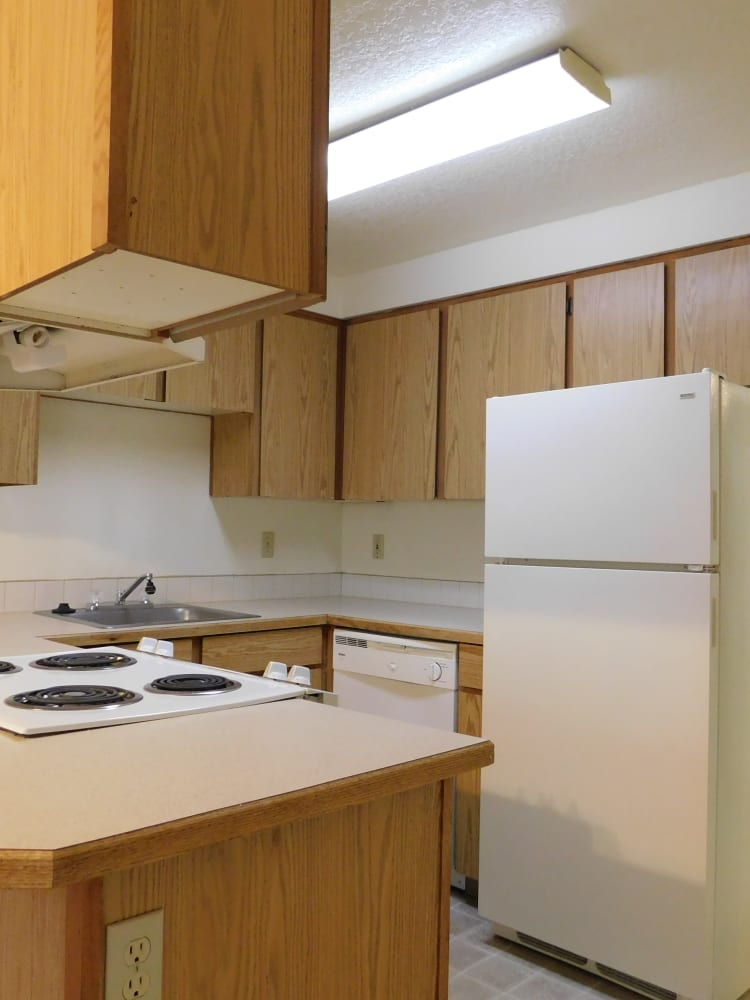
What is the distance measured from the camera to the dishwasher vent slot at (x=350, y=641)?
3.16 m

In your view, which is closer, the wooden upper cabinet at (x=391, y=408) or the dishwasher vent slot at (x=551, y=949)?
the dishwasher vent slot at (x=551, y=949)

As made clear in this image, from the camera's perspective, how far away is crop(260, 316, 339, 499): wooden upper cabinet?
358cm

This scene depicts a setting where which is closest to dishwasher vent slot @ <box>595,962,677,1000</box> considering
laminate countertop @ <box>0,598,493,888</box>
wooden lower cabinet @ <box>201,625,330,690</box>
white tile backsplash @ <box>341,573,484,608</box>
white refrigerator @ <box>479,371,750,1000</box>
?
white refrigerator @ <box>479,371,750,1000</box>

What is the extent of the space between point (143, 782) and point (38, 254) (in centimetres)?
68

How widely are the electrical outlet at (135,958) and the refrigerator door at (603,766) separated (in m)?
1.57

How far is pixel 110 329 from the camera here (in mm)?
1412

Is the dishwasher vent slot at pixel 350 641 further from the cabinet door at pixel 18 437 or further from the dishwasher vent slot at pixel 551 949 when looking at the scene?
the cabinet door at pixel 18 437

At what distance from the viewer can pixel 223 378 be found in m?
3.41

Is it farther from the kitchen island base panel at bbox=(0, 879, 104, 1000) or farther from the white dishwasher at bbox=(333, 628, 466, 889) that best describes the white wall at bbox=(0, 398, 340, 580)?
the kitchen island base panel at bbox=(0, 879, 104, 1000)

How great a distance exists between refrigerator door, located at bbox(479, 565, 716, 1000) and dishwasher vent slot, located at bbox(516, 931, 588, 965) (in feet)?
0.14

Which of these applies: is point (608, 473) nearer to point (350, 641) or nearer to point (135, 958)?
point (350, 641)

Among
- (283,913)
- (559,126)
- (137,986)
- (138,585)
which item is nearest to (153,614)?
(138,585)

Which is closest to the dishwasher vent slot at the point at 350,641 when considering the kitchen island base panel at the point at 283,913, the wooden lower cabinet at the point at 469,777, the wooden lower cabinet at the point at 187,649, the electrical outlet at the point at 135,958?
the wooden lower cabinet at the point at 469,777

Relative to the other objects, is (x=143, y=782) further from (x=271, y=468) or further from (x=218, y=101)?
(x=271, y=468)
